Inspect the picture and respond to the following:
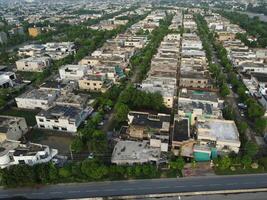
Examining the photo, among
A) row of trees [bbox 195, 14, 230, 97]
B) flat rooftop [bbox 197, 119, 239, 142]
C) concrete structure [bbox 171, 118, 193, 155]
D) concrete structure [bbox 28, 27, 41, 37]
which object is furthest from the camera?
concrete structure [bbox 28, 27, 41, 37]

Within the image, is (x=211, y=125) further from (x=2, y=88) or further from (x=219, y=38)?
(x=219, y=38)

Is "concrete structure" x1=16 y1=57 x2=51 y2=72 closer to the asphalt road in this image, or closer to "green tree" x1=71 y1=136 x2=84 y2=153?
"green tree" x1=71 y1=136 x2=84 y2=153

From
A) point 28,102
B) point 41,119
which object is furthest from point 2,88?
point 41,119

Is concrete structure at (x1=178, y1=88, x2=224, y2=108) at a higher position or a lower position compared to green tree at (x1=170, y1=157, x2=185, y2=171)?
higher

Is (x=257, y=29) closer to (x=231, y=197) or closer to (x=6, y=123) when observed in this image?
(x=231, y=197)

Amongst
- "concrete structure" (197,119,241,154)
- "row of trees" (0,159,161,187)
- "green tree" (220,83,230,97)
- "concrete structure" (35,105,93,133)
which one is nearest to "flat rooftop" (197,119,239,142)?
"concrete structure" (197,119,241,154)

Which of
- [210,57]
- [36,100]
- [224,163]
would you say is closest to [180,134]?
[224,163]
